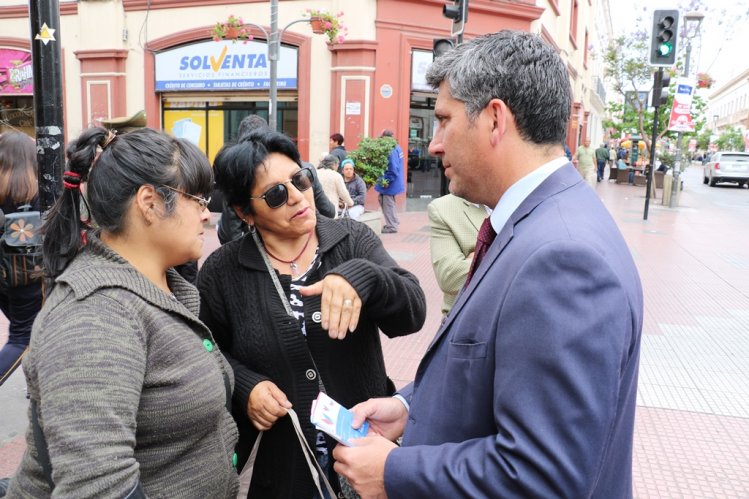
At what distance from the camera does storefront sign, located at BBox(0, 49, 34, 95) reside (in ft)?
57.0

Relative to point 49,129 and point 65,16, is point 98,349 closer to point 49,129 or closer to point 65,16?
point 49,129

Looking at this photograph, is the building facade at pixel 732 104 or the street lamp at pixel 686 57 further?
the building facade at pixel 732 104

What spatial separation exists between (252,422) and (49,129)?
192cm

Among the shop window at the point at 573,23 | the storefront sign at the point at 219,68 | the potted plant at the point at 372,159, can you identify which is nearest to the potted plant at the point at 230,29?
the storefront sign at the point at 219,68

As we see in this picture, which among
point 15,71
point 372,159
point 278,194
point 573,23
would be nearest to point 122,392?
point 278,194

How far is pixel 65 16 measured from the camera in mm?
16484

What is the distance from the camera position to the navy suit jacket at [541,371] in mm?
1171

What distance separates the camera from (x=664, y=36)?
A: 1285cm

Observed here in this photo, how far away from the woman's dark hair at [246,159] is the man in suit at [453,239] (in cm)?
151

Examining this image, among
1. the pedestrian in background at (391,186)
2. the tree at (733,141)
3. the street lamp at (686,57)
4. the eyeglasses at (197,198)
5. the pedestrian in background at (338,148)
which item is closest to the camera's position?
the eyeglasses at (197,198)

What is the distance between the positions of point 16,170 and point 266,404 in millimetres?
2900

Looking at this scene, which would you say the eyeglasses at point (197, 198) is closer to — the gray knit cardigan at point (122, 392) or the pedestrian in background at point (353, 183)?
the gray knit cardigan at point (122, 392)

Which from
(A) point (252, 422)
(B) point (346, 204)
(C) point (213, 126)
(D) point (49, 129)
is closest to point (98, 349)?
(A) point (252, 422)

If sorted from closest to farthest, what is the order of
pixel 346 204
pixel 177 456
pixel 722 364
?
1. pixel 177 456
2. pixel 722 364
3. pixel 346 204
